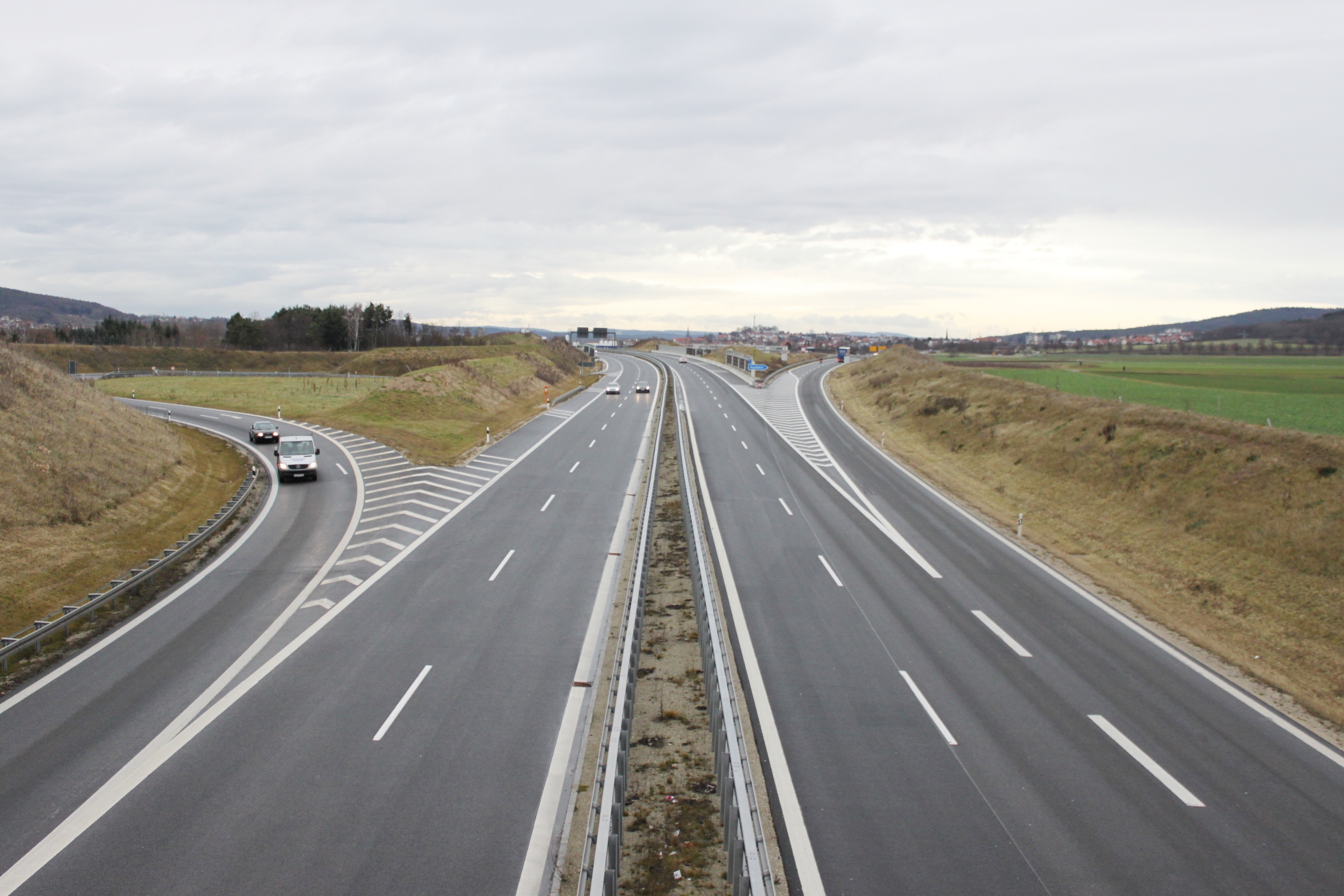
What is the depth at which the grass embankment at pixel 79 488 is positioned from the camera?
18719 millimetres

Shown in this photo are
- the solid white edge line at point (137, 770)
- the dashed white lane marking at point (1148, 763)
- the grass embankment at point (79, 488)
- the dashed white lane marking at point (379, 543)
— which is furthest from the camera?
the dashed white lane marking at point (379, 543)

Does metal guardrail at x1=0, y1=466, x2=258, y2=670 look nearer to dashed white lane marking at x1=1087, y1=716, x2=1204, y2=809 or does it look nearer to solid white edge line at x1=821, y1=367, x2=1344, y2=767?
dashed white lane marking at x1=1087, y1=716, x2=1204, y2=809

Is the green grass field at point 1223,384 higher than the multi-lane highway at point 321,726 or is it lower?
higher

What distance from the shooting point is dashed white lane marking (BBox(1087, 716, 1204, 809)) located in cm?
1061

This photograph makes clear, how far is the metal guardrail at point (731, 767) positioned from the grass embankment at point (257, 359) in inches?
3043

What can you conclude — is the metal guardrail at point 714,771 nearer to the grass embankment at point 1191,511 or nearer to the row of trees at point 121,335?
the grass embankment at point 1191,511

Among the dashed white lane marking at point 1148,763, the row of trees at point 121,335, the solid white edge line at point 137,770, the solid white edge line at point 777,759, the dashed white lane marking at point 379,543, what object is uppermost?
the row of trees at point 121,335

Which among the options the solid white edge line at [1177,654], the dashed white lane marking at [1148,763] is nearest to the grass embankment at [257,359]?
the solid white edge line at [1177,654]

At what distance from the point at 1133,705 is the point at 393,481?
27692 mm

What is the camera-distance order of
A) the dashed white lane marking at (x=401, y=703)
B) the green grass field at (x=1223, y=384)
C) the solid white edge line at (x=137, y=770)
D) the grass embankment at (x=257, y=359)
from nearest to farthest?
the solid white edge line at (x=137, y=770) → the dashed white lane marking at (x=401, y=703) → the green grass field at (x=1223, y=384) → the grass embankment at (x=257, y=359)

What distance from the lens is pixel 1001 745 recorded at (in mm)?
11883

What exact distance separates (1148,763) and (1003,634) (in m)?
5.01

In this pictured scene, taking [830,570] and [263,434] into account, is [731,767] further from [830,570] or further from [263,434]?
[263,434]

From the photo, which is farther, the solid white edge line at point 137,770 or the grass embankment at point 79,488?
the grass embankment at point 79,488
